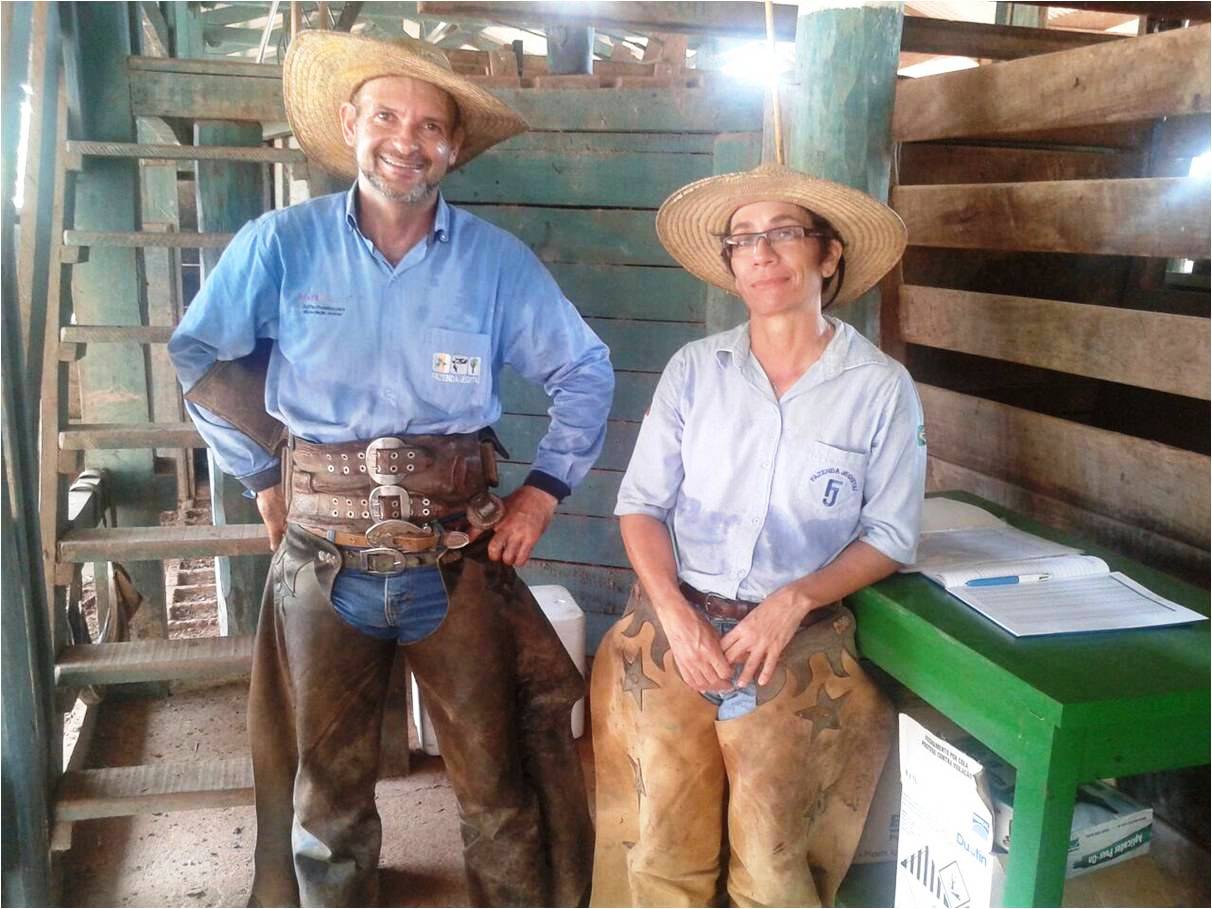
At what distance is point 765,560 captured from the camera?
6.75 ft

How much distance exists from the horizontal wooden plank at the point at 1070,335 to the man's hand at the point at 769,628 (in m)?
0.91

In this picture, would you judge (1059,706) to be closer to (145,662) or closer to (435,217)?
(435,217)

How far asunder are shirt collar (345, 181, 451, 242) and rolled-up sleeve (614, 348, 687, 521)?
664mm

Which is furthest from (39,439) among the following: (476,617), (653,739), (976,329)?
(976,329)

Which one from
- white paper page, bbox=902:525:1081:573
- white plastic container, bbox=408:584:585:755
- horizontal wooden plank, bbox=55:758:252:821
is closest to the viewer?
white paper page, bbox=902:525:1081:573

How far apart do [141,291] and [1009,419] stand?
3229 millimetres

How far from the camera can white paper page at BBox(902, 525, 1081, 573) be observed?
80.9 inches

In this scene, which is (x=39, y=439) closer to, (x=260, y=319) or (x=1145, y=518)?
(x=260, y=319)

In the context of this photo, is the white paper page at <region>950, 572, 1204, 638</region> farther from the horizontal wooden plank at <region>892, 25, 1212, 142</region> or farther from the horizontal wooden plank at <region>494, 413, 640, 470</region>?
the horizontal wooden plank at <region>494, 413, 640, 470</region>

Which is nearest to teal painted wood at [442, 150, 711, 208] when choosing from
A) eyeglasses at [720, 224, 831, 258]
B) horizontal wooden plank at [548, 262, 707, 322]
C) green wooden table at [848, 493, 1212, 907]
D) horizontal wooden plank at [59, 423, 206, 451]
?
horizontal wooden plank at [548, 262, 707, 322]

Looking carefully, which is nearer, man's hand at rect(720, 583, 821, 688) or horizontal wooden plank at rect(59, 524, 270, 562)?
man's hand at rect(720, 583, 821, 688)

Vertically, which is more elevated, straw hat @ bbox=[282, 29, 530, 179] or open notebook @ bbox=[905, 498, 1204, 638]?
straw hat @ bbox=[282, 29, 530, 179]

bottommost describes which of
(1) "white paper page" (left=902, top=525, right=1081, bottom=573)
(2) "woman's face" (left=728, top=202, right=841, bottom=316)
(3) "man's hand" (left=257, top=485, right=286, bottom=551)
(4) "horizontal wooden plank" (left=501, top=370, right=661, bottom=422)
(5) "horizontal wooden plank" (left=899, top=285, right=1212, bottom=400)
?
(3) "man's hand" (left=257, top=485, right=286, bottom=551)

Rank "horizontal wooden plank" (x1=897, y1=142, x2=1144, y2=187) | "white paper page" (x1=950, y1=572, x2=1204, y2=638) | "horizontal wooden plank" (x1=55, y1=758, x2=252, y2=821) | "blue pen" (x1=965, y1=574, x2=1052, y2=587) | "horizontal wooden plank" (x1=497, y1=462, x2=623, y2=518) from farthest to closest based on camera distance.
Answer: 1. "horizontal wooden plank" (x1=497, y1=462, x2=623, y2=518)
2. "horizontal wooden plank" (x1=897, y1=142, x2=1144, y2=187)
3. "horizontal wooden plank" (x1=55, y1=758, x2=252, y2=821)
4. "blue pen" (x1=965, y1=574, x2=1052, y2=587)
5. "white paper page" (x1=950, y1=572, x2=1204, y2=638)
